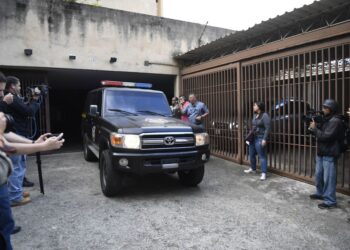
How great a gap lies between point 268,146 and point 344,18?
3062 mm

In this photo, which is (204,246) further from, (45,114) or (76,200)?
(45,114)

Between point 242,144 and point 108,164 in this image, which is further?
point 242,144

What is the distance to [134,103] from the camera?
5.71 meters

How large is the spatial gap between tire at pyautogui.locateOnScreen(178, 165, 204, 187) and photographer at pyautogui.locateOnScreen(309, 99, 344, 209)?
199cm

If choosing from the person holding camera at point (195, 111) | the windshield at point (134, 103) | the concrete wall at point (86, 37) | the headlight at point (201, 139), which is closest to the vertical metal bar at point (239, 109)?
the person holding camera at point (195, 111)

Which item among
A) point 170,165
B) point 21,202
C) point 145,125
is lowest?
point 21,202

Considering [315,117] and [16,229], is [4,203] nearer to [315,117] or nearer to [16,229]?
[16,229]

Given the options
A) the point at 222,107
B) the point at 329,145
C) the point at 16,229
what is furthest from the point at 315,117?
the point at 16,229

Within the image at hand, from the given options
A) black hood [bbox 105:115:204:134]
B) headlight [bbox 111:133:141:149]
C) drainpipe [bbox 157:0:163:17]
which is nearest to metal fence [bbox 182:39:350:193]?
black hood [bbox 105:115:204:134]

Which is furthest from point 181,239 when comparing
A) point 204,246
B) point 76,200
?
point 76,200

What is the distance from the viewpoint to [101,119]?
17.8 ft

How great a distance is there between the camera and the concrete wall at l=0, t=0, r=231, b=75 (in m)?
7.93

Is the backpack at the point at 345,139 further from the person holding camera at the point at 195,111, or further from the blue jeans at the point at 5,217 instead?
the blue jeans at the point at 5,217

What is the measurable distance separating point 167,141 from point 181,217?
1.20 metres
